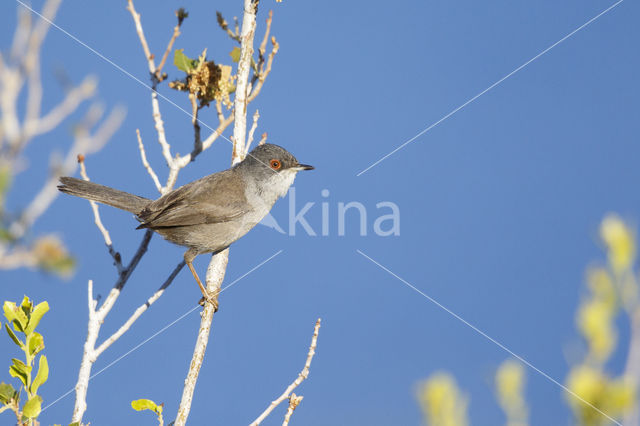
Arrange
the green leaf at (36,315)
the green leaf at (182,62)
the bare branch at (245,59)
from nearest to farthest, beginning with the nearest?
the green leaf at (36,315) < the bare branch at (245,59) < the green leaf at (182,62)

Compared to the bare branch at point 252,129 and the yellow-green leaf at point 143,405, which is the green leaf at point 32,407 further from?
the bare branch at point 252,129

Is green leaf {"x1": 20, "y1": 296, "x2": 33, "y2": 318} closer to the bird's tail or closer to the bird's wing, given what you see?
the bird's wing

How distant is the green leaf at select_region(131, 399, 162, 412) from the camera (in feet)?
11.4

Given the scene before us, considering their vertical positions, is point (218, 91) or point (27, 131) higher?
point (218, 91)

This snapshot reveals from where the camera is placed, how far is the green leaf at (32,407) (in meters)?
A: 2.86

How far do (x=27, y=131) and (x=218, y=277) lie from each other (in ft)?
9.82

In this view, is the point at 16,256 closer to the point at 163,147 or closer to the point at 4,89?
the point at 4,89

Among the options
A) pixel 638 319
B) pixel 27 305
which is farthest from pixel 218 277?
pixel 638 319

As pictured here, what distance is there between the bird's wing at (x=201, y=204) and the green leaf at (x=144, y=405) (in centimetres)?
275

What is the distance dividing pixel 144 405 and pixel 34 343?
81 centimetres

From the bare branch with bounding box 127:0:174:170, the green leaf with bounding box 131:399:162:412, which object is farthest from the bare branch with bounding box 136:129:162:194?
the green leaf with bounding box 131:399:162:412

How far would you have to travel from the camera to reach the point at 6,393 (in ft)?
9.53

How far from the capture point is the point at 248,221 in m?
6.43

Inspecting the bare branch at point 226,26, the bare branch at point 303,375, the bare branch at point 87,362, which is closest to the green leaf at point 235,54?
the bare branch at point 226,26
